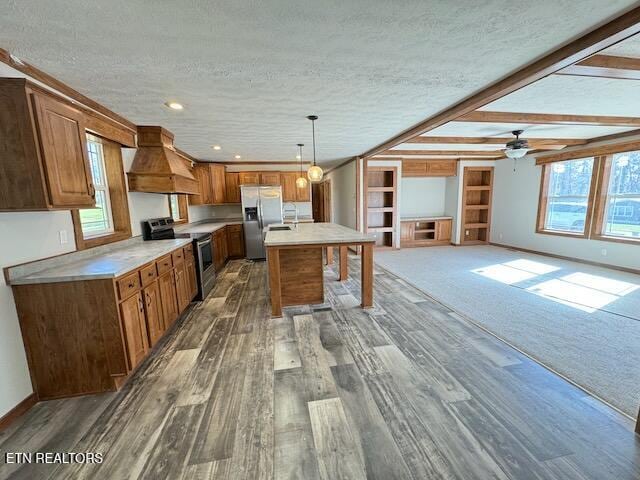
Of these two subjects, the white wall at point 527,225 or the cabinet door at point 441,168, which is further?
the cabinet door at point 441,168

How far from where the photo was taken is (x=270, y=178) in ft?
21.0

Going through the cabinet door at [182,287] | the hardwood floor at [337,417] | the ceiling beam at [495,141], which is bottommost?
the hardwood floor at [337,417]

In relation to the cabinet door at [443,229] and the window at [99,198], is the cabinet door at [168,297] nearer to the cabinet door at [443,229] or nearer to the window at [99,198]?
the window at [99,198]

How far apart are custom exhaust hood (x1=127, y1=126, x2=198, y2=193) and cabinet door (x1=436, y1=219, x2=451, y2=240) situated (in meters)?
6.48

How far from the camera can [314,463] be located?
135 cm

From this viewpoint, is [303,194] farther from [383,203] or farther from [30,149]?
[30,149]

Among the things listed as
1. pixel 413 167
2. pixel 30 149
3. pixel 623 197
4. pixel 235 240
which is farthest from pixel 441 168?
pixel 30 149

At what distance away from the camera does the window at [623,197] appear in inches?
172

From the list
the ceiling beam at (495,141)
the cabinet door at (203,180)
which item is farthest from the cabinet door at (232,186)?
the ceiling beam at (495,141)

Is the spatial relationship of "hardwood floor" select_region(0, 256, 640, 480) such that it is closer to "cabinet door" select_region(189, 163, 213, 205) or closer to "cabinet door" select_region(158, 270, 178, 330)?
"cabinet door" select_region(158, 270, 178, 330)

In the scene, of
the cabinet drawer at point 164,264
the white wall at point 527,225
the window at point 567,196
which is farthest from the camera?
the window at point 567,196

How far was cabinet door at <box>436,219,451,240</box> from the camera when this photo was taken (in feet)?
23.9

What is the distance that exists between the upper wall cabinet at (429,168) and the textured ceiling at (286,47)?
14.2 ft

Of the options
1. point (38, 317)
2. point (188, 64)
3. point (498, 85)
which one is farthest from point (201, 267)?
point (498, 85)
